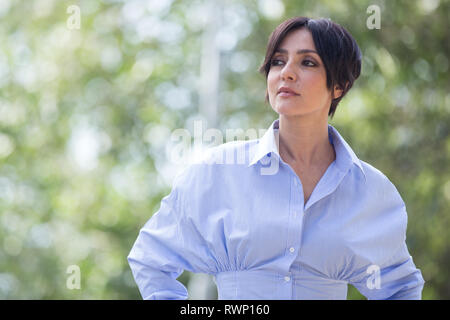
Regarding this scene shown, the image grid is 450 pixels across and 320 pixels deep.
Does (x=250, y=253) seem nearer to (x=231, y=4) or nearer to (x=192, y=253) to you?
(x=192, y=253)

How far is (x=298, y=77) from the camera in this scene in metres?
1.33

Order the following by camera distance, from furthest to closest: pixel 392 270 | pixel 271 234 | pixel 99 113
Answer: pixel 99 113 < pixel 392 270 < pixel 271 234

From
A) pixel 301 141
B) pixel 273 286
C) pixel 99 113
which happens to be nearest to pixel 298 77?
pixel 301 141

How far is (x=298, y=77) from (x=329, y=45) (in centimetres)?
10

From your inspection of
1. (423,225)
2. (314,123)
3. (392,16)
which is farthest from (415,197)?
(314,123)

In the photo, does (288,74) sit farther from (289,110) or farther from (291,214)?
(291,214)

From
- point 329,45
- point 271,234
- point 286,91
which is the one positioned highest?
point 329,45

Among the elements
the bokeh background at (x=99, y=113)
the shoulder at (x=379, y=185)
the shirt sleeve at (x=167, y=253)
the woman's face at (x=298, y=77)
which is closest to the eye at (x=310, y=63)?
the woman's face at (x=298, y=77)

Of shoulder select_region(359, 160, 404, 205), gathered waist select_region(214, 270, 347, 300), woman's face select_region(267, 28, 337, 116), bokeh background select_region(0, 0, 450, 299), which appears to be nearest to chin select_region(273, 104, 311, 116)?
woman's face select_region(267, 28, 337, 116)

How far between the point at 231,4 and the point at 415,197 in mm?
1985

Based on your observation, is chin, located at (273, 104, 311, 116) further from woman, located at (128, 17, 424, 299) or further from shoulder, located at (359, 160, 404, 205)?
shoulder, located at (359, 160, 404, 205)

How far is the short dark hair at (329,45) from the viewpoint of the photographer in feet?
4.40
